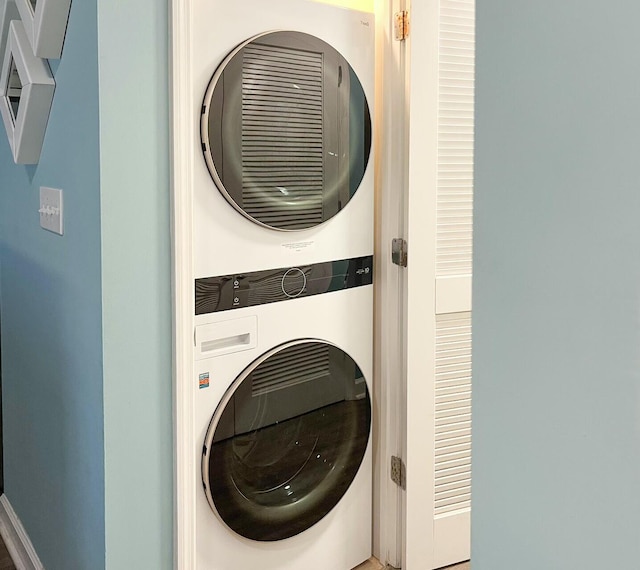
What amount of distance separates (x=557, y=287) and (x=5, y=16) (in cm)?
197

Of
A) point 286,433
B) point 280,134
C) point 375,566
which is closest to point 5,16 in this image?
point 280,134

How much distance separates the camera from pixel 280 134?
202cm

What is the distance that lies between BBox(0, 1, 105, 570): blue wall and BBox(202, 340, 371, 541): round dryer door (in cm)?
36

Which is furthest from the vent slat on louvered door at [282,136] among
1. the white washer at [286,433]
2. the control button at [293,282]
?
the white washer at [286,433]

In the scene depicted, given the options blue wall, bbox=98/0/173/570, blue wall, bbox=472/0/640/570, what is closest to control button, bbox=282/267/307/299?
blue wall, bbox=98/0/173/570

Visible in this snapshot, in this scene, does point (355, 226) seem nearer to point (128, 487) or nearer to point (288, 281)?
point (288, 281)

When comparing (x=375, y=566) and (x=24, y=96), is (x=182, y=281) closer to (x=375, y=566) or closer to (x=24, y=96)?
(x=24, y=96)

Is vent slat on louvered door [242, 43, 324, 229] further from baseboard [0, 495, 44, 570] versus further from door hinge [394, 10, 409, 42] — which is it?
baseboard [0, 495, 44, 570]

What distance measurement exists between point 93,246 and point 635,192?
52.4 inches

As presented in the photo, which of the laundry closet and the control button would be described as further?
the control button

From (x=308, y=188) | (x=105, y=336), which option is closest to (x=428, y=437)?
(x=308, y=188)

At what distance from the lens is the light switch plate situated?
6.09 feet

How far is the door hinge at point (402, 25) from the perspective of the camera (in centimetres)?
221

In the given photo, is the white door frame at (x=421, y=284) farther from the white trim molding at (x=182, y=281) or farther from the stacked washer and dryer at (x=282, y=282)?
the white trim molding at (x=182, y=281)
